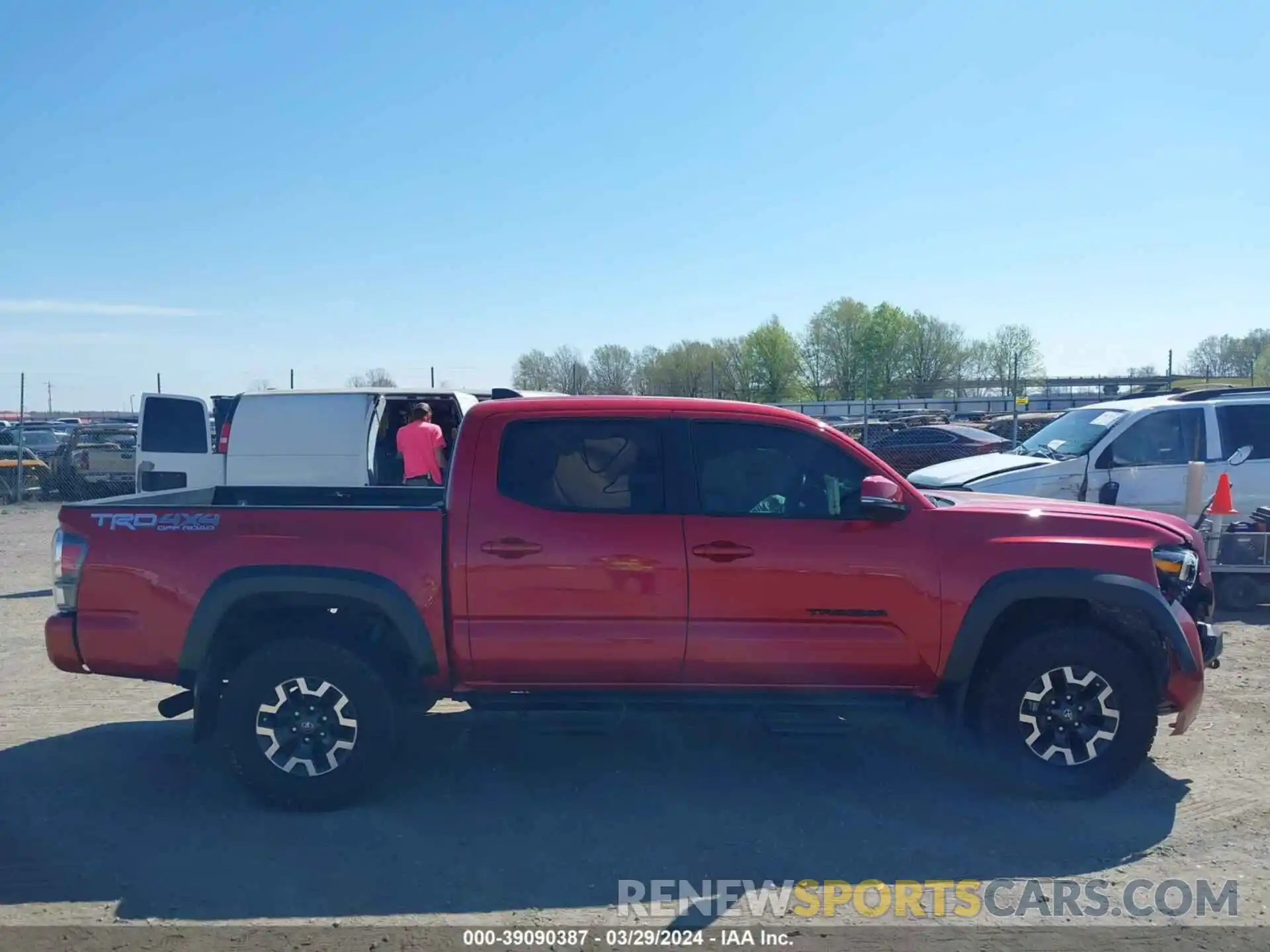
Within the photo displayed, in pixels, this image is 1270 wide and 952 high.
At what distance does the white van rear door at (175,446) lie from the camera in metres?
11.9

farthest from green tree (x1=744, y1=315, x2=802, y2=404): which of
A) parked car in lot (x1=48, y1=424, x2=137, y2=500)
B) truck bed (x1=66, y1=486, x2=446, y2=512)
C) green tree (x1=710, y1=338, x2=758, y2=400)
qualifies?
truck bed (x1=66, y1=486, x2=446, y2=512)

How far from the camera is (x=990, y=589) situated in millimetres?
5051

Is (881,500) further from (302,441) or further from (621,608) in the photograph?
(302,441)

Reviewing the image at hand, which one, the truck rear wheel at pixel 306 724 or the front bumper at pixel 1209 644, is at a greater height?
the front bumper at pixel 1209 644

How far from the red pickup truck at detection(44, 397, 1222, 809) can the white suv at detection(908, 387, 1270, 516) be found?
5332 millimetres

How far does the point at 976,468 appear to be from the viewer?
35.3ft

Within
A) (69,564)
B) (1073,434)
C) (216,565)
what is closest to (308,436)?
(69,564)

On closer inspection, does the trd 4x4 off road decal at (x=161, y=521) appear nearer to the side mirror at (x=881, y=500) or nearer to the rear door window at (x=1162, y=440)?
the side mirror at (x=881, y=500)

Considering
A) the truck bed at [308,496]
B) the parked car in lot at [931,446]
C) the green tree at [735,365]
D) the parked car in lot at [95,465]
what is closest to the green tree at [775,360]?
the green tree at [735,365]

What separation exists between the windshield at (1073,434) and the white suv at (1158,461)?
5cm

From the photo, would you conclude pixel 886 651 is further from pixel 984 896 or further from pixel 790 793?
pixel 984 896

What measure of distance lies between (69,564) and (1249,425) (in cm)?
1061

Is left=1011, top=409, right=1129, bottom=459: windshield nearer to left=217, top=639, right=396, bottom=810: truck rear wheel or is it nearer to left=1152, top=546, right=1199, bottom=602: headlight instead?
left=1152, top=546, right=1199, bottom=602: headlight

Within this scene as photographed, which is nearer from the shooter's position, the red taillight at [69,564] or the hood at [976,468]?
the red taillight at [69,564]
